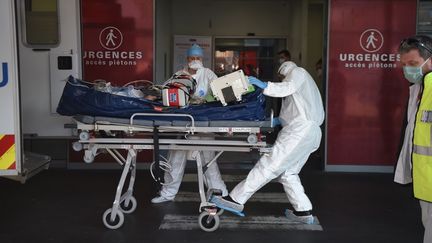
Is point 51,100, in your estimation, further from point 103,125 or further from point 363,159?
point 363,159

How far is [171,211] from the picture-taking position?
5.19 meters

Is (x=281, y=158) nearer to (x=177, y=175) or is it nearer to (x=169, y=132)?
(x=169, y=132)

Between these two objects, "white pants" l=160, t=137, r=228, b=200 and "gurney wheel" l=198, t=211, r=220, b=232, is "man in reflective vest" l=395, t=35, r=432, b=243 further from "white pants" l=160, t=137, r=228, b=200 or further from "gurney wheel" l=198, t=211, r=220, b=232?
"white pants" l=160, t=137, r=228, b=200

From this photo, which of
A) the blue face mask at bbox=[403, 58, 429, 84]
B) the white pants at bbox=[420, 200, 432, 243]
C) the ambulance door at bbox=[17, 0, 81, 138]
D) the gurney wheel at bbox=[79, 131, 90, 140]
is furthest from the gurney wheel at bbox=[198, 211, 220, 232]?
the ambulance door at bbox=[17, 0, 81, 138]

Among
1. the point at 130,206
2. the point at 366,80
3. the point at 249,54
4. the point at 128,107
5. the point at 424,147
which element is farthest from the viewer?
the point at 249,54

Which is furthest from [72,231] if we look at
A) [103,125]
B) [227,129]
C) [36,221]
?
[227,129]

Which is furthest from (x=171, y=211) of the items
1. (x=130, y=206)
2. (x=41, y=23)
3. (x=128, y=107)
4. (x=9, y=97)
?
(x=41, y=23)

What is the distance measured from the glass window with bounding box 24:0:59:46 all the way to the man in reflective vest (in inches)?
192

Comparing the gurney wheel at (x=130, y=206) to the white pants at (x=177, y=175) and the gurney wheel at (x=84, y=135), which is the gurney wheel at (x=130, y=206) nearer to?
the white pants at (x=177, y=175)

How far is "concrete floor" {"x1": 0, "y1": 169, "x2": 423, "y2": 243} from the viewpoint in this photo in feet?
14.7

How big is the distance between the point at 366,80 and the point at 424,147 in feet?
12.9

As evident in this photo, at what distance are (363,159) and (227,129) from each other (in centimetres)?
336

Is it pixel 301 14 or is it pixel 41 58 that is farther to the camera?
pixel 301 14

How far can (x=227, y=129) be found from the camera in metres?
4.35
